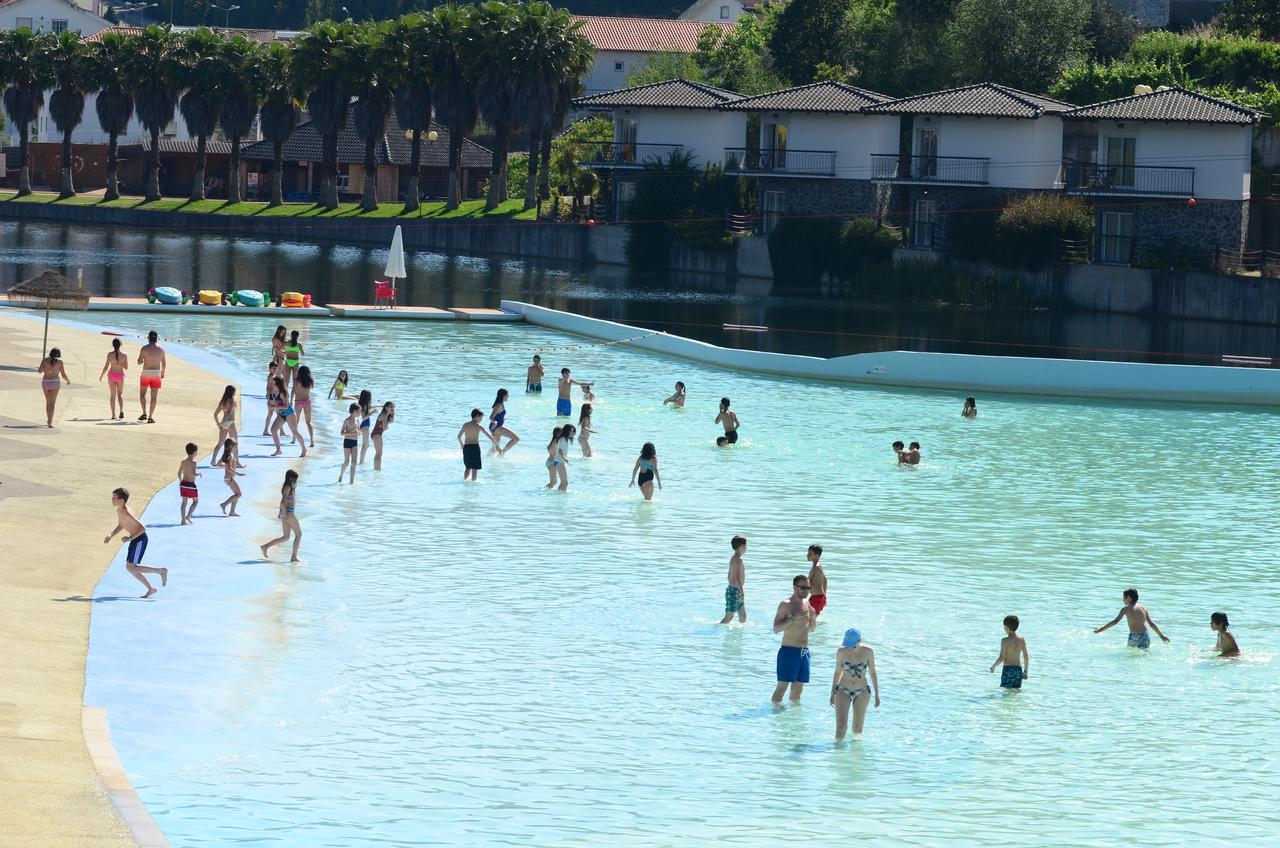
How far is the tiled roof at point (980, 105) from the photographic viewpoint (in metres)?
66.2

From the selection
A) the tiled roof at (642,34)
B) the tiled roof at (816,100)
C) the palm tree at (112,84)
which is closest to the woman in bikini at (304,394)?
the tiled roof at (816,100)

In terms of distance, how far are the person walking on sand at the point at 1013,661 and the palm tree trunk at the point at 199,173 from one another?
305 feet

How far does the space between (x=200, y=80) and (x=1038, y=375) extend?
72699mm

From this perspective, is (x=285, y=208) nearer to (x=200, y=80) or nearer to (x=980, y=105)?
(x=200, y=80)

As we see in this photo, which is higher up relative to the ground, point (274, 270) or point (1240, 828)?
point (274, 270)

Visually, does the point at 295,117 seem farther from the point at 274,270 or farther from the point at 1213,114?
the point at 1213,114

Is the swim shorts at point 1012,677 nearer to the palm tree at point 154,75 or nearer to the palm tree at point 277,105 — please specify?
the palm tree at point 277,105

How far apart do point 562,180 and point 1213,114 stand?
134ft

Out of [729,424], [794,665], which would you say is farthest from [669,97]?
[794,665]

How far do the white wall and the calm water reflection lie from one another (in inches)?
244

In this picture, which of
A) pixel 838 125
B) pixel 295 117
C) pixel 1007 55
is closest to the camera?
pixel 838 125

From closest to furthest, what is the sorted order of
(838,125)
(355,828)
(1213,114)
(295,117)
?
(355,828), (1213,114), (838,125), (295,117)

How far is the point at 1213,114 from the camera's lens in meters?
61.0

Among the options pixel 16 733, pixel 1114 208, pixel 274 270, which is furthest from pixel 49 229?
pixel 16 733
